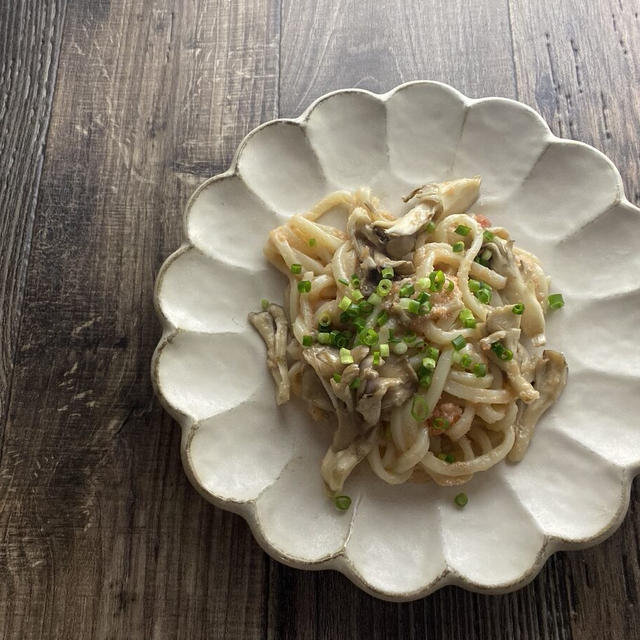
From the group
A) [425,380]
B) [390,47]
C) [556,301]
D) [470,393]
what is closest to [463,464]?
[470,393]

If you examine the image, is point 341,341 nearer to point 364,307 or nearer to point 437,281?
point 364,307

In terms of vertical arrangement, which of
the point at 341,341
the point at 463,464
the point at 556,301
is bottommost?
the point at 463,464

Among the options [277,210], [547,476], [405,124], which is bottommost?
[547,476]

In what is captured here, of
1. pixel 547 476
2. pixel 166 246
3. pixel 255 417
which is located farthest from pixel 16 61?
pixel 547 476

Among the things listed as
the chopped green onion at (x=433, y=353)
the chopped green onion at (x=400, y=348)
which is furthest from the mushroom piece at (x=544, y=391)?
the chopped green onion at (x=400, y=348)

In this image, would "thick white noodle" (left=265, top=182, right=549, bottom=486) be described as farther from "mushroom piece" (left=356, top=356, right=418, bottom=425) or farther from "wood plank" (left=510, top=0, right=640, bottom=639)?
"wood plank" (left=510, top=0, right=640, bottom=639)

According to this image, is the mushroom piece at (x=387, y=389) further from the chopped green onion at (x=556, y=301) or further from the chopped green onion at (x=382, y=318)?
the chopped green onion at (x=556, y=301)

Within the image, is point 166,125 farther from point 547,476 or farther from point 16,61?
point 547,476
